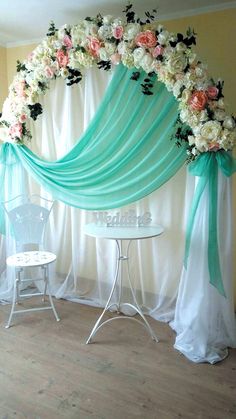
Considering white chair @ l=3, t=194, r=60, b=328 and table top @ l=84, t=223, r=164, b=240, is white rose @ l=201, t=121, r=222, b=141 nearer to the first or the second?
table top @ l=84, t=223, r=164, b=240

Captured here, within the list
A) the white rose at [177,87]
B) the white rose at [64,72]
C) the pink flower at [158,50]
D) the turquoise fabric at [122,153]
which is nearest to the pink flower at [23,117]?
the turquoise fabric at [122,153]

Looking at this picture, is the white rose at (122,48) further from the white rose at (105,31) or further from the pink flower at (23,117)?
the pink flower at (23,117)

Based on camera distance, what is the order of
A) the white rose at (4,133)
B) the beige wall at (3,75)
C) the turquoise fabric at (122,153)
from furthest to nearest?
the beige wall at (3,75), the white rose at (4,133), the turquoise fabric at (122,153)

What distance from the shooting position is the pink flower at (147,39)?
237 cm

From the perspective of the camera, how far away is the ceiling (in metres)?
2.53

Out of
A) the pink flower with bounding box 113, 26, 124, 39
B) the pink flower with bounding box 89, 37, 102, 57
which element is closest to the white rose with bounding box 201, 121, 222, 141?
the pink flower with bounding box 113, 26, 124, 39

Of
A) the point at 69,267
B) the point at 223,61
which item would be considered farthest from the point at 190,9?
the point at 69,267

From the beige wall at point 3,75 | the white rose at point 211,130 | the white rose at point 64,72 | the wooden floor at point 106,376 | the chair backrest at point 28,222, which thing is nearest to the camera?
the wooden floor at point 106,376

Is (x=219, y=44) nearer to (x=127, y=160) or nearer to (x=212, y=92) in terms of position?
(x=212, y=92)

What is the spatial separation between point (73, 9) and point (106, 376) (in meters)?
2.68

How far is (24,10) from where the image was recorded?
2748 mm

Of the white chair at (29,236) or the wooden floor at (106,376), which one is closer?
the wooden floor at (106,376)

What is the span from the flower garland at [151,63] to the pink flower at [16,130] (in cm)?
39

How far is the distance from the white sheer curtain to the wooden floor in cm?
19
